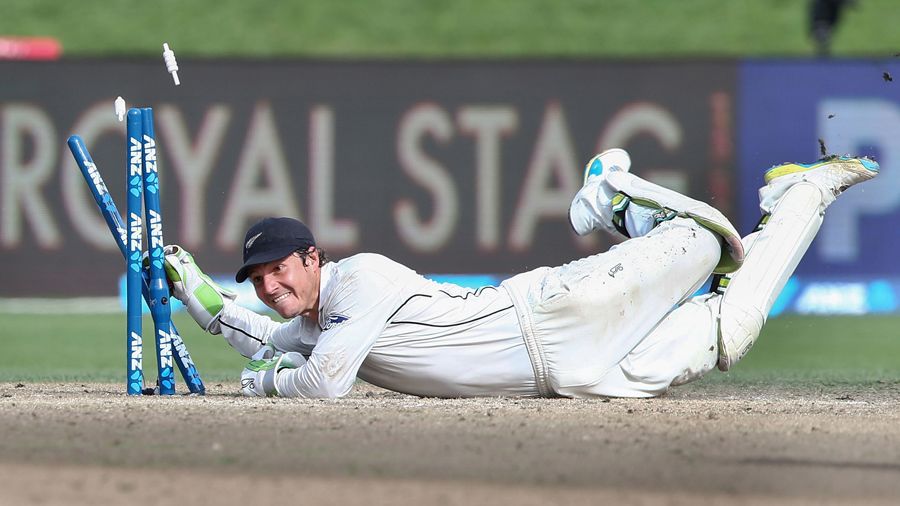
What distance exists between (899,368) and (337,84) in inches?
239

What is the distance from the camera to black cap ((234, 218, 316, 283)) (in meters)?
5.60

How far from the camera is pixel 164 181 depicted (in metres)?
12.8

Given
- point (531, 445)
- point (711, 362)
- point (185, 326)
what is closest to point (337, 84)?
point (185, 326)

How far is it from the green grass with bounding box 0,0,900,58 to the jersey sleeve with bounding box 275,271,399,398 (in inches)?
521

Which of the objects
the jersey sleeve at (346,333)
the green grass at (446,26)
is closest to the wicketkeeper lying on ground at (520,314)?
the jersey sleeve at (346,333)

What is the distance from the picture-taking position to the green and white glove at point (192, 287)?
20.1 feet

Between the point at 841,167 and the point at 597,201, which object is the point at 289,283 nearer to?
the point at 597,201

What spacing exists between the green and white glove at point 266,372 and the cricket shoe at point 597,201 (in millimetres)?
1562

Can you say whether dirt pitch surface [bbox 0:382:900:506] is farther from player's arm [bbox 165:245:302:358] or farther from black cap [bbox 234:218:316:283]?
black cap [bbox 234:218:316:283]

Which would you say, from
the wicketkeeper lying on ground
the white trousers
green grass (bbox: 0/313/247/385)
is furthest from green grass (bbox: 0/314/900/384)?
the white trousers

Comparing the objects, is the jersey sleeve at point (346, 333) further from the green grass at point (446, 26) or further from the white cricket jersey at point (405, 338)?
the green grass at point (446, 26)

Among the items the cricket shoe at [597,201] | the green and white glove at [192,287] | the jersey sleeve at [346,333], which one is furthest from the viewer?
the cricket shoe at [597,201]

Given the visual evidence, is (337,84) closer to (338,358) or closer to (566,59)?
(566,59)

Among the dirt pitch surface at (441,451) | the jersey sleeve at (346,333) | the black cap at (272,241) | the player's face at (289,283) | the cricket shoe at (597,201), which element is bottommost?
the dirt pitch surface at (441,451)
